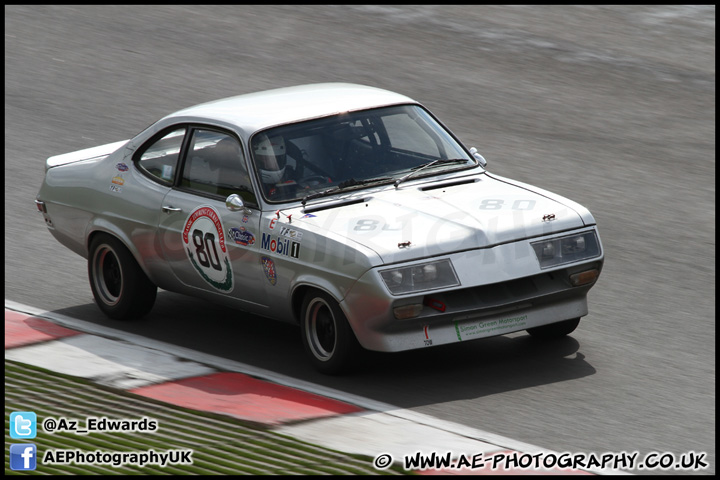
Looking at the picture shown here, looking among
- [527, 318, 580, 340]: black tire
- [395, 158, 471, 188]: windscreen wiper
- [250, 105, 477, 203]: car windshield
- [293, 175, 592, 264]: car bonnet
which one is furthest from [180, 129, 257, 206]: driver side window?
[527, 318, 580, 340]: black tire

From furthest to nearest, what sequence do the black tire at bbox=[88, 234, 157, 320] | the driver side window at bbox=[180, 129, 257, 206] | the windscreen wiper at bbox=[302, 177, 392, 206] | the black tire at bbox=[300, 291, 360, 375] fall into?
the black tire at bbox=[88, 234, 157, 320] → the driver side window at bbox=[180, 129, 257, 206] → the windscreen wiper at bbox=[302, 177, 392, 206] → the black tire at bbox=[300, 291, 360, 375]

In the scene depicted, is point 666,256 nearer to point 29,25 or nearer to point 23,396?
point 23,396

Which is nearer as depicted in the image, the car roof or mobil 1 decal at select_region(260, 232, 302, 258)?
mobil 1 decal at select_region(260, 232, 302, 258)

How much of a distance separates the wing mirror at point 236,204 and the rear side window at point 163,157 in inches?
32.1

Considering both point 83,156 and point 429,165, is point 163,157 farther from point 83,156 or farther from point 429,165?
point 429,165

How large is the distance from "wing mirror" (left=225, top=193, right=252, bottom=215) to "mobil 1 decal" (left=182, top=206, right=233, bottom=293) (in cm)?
18

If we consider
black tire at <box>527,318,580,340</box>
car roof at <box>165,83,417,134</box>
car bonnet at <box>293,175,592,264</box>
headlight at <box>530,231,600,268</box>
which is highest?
car roof at <box>165,83,417,134</box>

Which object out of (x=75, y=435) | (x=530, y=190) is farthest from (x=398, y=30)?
(x=75, y=435)

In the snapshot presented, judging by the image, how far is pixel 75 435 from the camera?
6.28 meters

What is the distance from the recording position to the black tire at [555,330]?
7637mm

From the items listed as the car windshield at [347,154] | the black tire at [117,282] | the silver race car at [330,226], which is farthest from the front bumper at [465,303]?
→ the black tire at [117,282]

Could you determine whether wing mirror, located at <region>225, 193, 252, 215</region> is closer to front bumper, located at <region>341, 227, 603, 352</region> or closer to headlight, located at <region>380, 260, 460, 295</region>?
front bumper, located at <region>341, 227, 603, 352</region>

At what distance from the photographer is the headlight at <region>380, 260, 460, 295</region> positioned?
6.74 meters

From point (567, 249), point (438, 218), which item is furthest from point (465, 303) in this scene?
point (567, 249)
